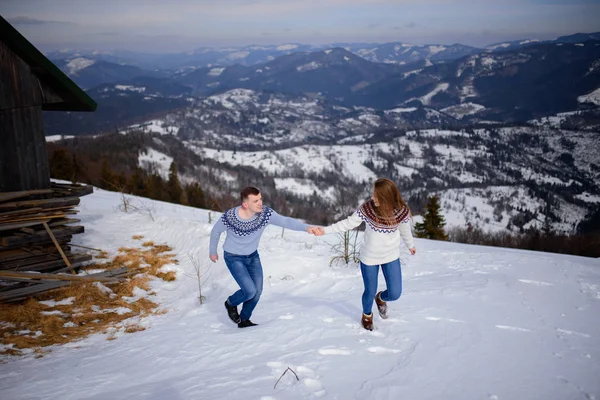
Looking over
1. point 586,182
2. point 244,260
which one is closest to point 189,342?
point 244,260

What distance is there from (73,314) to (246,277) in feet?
11.2

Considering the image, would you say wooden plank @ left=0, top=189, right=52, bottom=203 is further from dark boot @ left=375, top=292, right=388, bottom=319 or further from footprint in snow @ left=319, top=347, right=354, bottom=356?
dark boot @ left=375, top=292, right=388, bottom=319

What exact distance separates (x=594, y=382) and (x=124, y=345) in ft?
18.3

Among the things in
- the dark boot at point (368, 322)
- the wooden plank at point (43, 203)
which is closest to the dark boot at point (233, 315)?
the dark boot at point (368, 322)

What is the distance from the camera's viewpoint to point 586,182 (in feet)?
574

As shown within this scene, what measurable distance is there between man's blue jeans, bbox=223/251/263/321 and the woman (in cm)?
146

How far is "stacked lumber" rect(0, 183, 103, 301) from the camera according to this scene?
6582 millimetres

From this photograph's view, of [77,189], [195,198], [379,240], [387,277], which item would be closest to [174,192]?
[195,198]

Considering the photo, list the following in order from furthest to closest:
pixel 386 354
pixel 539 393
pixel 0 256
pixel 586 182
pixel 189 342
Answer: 1. pixel 586 182
2. pixel 0 256
3. pixel 189 342
4. pixel 386 354
5. pixel 539 393

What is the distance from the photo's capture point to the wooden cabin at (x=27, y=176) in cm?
656

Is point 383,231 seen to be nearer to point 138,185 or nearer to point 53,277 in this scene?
point 53,277

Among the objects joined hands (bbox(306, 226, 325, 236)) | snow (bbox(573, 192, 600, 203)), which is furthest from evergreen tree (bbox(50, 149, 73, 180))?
snow (bbox(573, 192, 600, 203))

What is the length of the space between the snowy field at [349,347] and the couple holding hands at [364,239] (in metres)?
0.45

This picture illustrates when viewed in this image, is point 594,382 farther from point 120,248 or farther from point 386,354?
point 120,248
